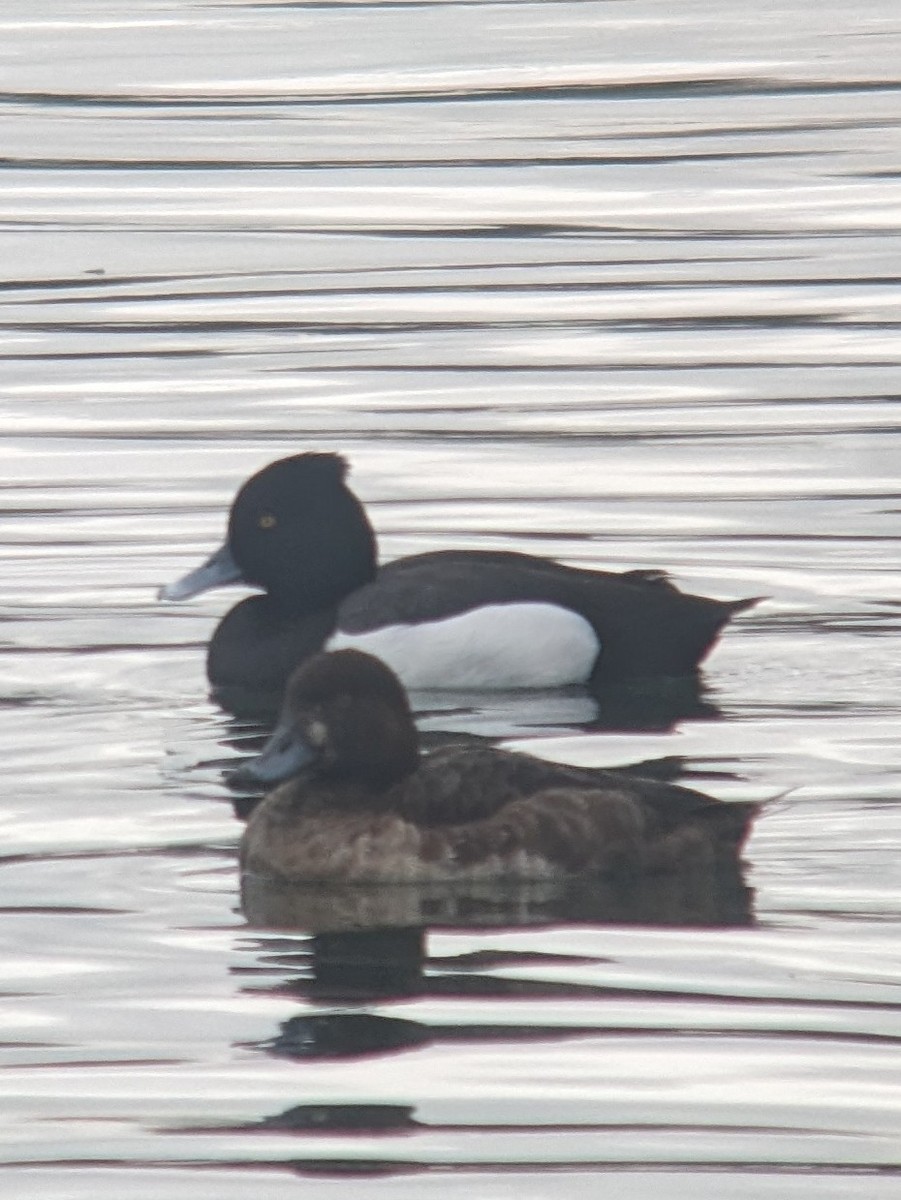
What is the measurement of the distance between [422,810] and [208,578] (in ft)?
11.4

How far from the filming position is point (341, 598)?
1134cm

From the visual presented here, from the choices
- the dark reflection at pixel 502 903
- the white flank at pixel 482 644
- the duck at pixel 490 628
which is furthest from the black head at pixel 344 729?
the white flank at pixel 482 644

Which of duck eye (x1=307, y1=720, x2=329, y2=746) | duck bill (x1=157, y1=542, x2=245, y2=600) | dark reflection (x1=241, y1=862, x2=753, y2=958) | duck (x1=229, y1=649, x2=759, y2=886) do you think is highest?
duck bill (x1=157, y1=542, x2=245, y2=600)

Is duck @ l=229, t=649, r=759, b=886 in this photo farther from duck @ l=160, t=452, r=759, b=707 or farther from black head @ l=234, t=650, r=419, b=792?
duck @ l=160, t=452, r=759, b=707

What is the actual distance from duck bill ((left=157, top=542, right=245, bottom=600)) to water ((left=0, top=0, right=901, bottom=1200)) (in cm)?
19

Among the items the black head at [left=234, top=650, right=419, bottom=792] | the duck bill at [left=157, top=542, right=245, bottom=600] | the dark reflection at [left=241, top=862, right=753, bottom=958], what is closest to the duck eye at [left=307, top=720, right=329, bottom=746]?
the black head at [left=234, top=650, right=419, bottom=792]

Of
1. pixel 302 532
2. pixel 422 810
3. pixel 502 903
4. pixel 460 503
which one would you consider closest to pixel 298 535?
pixel 302 532

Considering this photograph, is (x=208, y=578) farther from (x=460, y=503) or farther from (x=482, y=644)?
(x=460, y=503)

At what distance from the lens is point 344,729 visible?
802cm

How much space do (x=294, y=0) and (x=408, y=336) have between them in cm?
1090

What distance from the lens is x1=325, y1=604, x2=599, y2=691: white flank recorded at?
10.6 meters

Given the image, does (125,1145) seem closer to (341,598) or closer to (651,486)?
(341,598)

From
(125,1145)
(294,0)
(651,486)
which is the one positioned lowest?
(125,1145)

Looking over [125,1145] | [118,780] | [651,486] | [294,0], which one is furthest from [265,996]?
[294,0]
